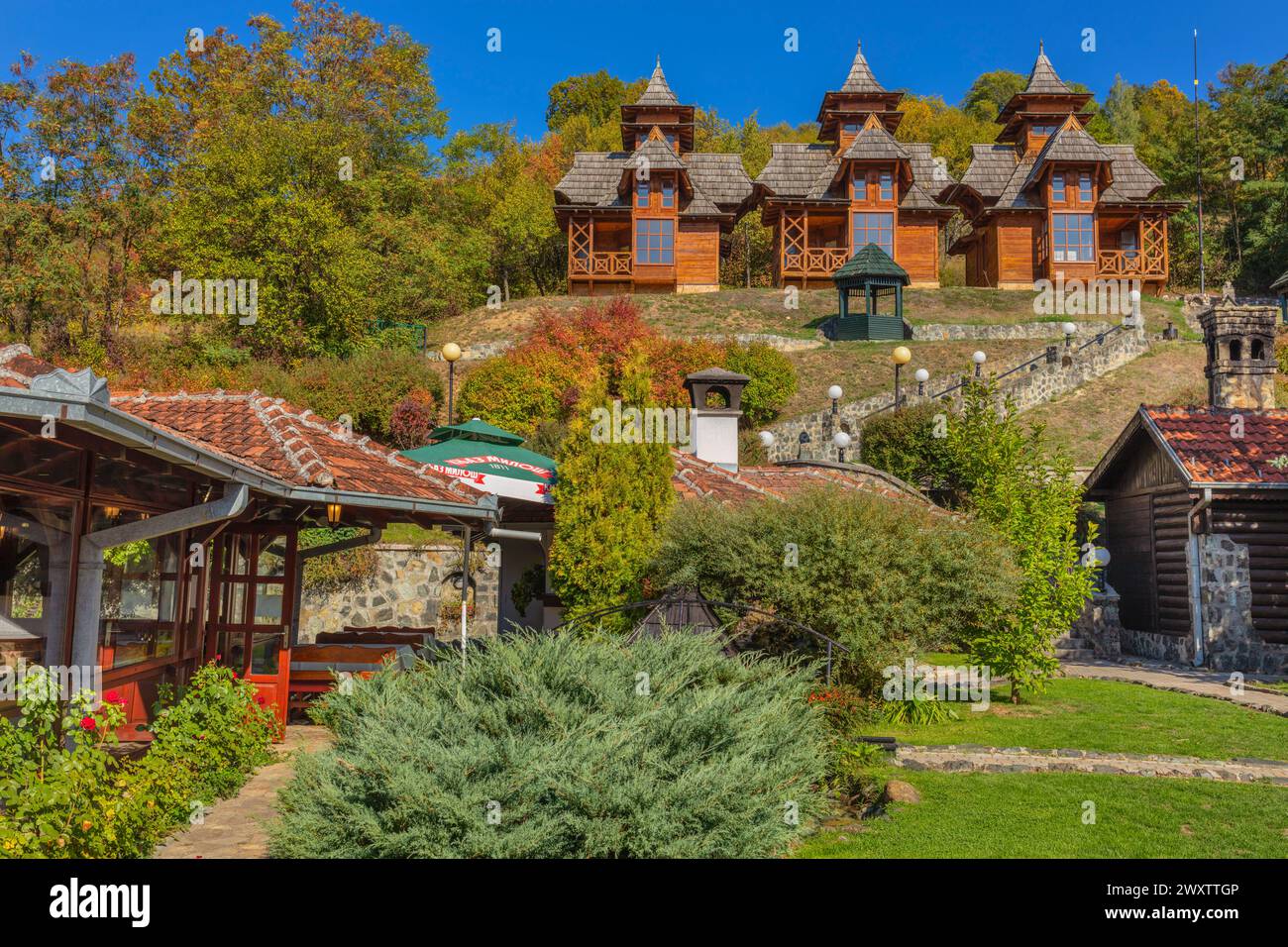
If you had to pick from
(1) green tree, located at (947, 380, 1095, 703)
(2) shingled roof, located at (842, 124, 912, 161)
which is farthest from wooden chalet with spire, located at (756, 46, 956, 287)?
(1) green tree, located at (947, 380, 1095, 703)

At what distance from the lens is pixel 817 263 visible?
44.7 metres

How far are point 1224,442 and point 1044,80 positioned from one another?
36.7 meters

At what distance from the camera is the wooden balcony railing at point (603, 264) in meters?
43.3

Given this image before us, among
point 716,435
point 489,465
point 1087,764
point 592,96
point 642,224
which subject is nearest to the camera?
point 1087,764

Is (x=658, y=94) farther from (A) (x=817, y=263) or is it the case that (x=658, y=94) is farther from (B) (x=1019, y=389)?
(B) (x=1019, y=389)

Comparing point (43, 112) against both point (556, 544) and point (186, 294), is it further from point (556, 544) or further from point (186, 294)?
point (556, 544)

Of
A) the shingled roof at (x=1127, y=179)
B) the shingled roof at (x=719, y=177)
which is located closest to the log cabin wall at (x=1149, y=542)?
the shingled roof at (x=719, y=177)

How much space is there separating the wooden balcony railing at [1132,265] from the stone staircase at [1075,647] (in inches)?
1166

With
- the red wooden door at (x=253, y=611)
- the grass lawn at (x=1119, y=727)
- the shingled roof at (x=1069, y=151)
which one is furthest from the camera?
the shingled roof at (x=1069, y=151)

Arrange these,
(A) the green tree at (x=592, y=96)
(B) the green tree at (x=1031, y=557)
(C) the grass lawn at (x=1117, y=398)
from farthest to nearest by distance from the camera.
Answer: (A) the green tree at (x=592, y=96) → (C) the grass lawn at (x=1117, y=398) → (B) the green tree at (x=1031, y=557)

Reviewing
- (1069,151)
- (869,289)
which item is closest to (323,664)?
(869,289)

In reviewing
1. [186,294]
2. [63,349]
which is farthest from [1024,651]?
[63,349]

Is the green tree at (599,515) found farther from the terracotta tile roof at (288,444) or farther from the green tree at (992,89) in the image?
the green tree at (992,89)
